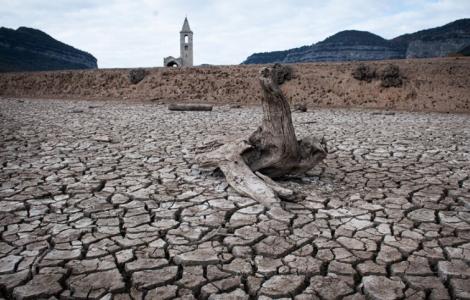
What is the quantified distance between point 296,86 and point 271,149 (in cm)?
1641

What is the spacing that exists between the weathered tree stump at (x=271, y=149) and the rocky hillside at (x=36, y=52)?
80.5m

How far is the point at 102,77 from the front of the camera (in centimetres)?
2561

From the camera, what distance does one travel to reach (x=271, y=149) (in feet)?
16.1

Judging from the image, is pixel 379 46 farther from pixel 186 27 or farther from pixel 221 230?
pixel 221 230

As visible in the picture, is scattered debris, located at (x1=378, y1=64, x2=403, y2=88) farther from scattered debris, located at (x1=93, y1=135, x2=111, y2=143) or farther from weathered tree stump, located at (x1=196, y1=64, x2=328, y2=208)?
scattered debris, located at (x1=93, y1=135, x2=111, y2=143)

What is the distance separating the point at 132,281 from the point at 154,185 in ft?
7.42

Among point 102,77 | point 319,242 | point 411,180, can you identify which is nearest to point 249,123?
point 411,180

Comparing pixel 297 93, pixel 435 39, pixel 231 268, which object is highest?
pixel 435 39

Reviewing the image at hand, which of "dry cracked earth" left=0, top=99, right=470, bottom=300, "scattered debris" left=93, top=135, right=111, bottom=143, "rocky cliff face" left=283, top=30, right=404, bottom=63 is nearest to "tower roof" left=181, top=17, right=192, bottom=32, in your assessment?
"scattered debris" left=93, top=135, right=111, bottom=143

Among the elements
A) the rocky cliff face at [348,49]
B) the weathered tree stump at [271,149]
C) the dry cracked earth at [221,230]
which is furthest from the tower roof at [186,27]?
the rocky cliff face at [348,49]

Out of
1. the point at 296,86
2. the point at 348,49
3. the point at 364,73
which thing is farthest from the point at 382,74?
the point at 348,49

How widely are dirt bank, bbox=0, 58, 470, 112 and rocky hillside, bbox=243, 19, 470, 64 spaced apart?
5687cm

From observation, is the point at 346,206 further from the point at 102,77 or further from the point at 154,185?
the point at 102,77

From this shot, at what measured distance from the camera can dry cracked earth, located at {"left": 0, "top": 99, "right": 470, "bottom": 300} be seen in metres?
2.46
